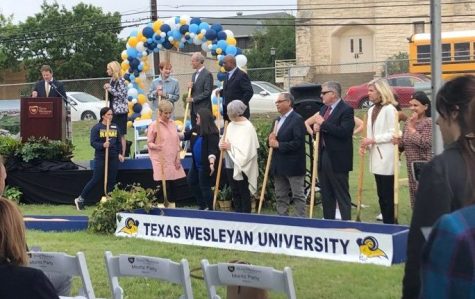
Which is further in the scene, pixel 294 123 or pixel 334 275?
pixel 294 123

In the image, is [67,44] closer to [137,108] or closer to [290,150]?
[137,108]

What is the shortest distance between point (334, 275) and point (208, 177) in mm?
3624

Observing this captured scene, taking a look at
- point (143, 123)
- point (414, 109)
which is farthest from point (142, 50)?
point (414, 109)

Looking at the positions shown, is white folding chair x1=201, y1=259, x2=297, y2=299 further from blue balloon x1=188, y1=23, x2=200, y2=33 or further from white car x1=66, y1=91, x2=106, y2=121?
white car x1=66, y1=91, x2=106, y2=121

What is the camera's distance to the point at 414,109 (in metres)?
7.57

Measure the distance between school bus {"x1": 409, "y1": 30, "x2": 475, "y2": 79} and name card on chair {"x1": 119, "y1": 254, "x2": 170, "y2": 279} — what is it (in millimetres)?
24773

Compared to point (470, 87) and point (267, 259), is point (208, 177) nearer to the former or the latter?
point (267, 259)

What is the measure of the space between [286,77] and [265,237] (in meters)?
20.2

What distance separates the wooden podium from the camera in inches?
487

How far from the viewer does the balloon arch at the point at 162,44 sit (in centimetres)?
1333

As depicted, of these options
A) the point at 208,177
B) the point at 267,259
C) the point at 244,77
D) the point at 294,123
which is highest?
the point at 244,77

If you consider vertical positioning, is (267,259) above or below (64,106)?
below

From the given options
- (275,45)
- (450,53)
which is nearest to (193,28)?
(450,53)

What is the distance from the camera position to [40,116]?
40.8 feet
